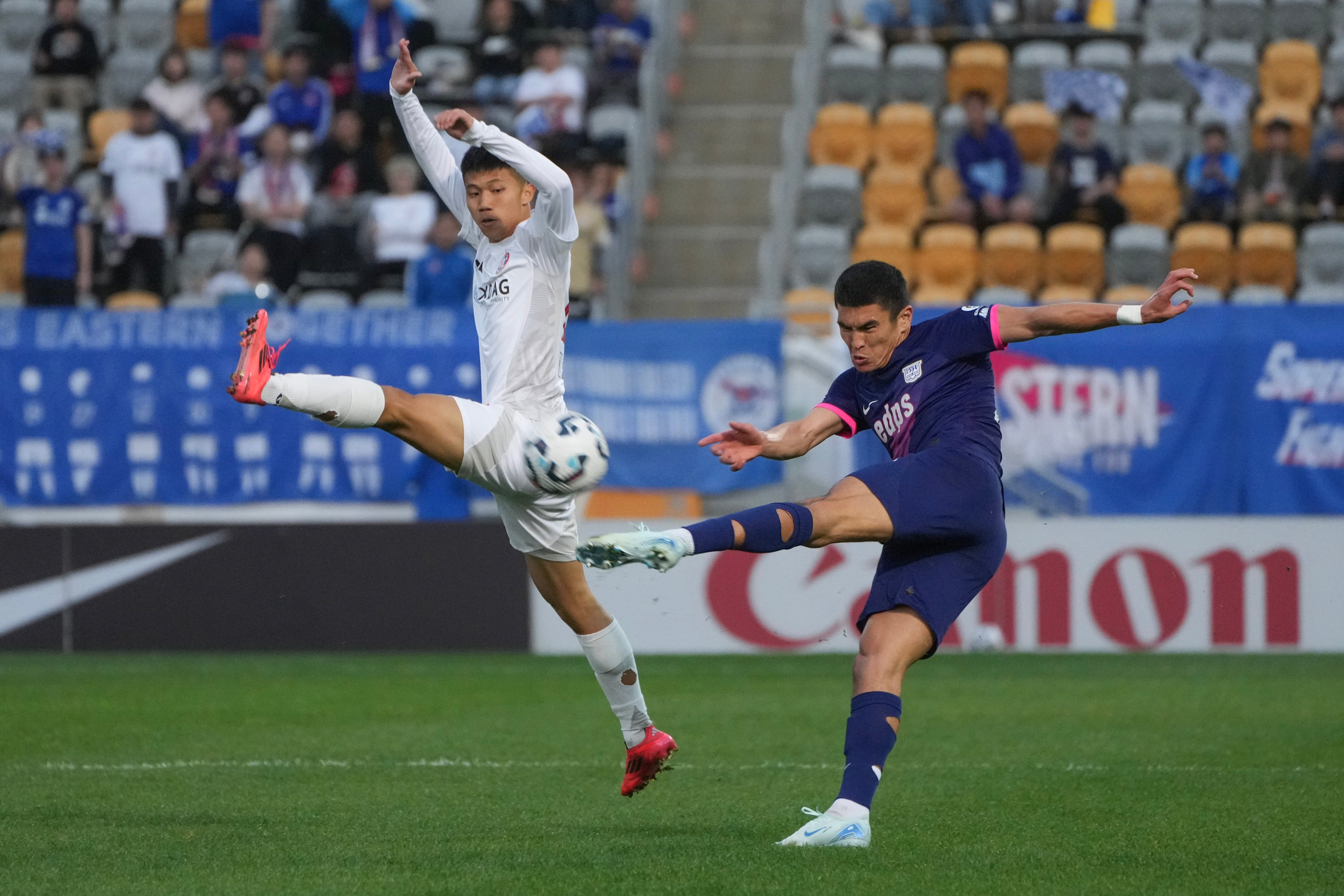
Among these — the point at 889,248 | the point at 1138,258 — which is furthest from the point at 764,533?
the point at 889,248

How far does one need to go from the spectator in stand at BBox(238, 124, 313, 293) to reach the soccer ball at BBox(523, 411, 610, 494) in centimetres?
1014

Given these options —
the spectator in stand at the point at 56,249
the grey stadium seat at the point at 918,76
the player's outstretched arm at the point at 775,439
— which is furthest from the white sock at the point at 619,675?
the grey stadium seat at the point at 918,76

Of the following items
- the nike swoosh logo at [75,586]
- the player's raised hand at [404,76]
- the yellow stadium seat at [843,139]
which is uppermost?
the yellow stadium seat at [843,139]

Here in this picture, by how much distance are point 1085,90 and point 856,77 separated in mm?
2207

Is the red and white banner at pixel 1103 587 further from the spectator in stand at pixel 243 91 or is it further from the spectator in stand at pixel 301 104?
the spectator in stand at pixel 243 91

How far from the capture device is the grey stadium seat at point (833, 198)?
663 inches

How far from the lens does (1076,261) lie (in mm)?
15367

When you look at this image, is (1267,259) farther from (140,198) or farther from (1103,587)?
(140,198)

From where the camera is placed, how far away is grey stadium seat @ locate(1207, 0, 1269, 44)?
58.2 ft

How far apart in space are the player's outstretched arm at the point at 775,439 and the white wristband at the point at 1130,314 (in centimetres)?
101

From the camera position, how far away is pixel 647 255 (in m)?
Result: 17.3

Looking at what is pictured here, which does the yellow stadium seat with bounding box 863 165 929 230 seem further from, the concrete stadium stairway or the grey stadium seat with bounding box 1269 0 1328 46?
the grey stadium seat with bounding box 1269 0 1328 46

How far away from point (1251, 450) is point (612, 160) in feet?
21.1

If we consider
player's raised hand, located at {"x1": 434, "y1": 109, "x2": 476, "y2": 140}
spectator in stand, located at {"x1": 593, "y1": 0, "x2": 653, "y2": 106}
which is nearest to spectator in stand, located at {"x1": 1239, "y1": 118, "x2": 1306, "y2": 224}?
spectator in stand, located at {"x1": 593, "y1": 0, "x2": 653, "y2": 106}
